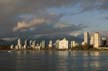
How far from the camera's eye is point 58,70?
74125 mm

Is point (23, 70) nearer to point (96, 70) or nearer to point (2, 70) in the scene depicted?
point (2, 70)

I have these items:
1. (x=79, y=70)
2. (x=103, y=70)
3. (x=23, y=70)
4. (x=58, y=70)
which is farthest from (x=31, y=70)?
(x=103, y=70)

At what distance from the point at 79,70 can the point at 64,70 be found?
12.2 feet

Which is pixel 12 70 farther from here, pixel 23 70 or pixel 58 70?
pixel 58 70

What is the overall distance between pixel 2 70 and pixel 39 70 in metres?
9.09

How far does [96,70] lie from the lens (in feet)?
238

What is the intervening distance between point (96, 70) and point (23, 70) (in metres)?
17.1

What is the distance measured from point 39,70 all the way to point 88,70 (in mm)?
11667

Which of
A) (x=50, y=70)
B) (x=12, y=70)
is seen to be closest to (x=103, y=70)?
(x=50, y=70)

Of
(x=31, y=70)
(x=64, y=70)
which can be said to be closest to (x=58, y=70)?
(x=64, y=70)

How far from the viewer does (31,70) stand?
243 ft

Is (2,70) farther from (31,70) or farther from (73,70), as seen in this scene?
(73,70)

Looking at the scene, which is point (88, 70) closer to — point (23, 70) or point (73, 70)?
point (73, 70)

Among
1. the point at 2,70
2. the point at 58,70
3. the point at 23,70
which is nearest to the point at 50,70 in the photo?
the point at 58,70
